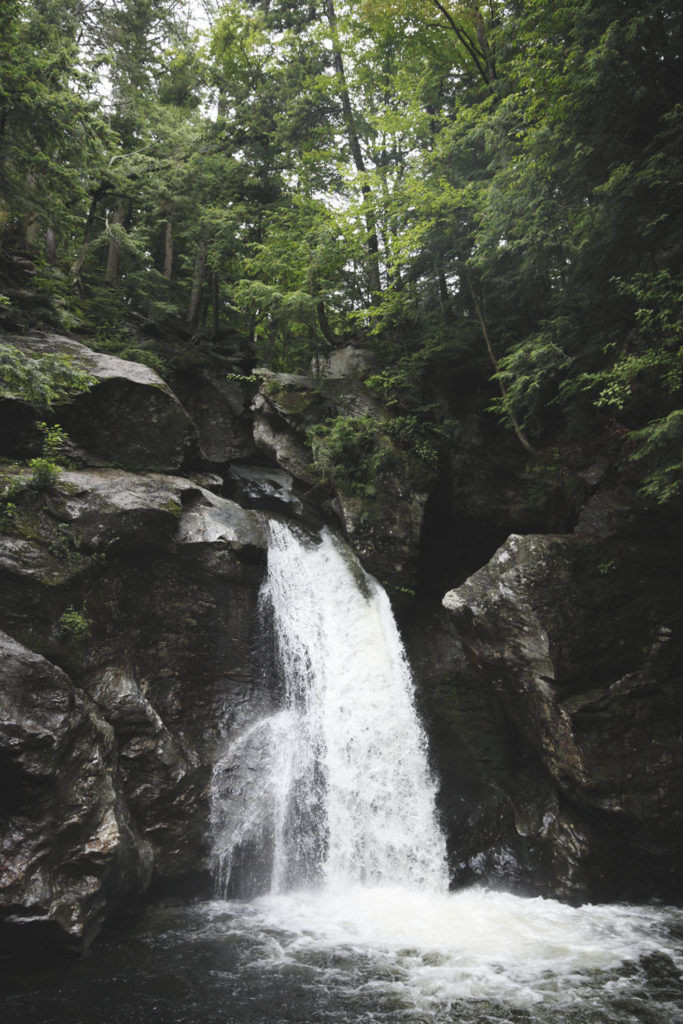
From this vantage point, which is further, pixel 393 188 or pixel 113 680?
pixel 393 188

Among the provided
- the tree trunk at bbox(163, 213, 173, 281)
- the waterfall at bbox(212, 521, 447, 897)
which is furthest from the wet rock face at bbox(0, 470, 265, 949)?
the tree trunk at bbox(163, 213, 173, 281)

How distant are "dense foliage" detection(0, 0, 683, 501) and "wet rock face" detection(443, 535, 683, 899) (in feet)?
6.67

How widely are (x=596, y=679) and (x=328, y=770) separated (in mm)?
4845

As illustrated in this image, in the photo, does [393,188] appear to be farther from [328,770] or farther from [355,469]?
[328,770]

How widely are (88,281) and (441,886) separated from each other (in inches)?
734

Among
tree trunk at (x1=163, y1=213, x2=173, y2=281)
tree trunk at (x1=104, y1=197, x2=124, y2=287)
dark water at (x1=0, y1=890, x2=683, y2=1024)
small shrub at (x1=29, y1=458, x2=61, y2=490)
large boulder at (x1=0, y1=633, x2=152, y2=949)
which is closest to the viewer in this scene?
dark water at (x1=0, y1=890, x2=683, y2=1024)

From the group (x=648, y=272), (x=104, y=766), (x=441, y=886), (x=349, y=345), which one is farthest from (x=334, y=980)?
(x=349, y=345)

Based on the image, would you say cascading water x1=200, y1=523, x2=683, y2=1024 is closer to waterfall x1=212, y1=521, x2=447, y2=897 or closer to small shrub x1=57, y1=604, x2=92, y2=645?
waterfall x1=212, y1=521, x2=447, y2=897

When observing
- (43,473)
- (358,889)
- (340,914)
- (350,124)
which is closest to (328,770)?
(358,889)

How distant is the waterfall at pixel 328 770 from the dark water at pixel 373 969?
704 millimetres

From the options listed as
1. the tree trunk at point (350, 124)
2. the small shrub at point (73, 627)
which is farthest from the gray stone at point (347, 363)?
the small shrub at point (73, 627)

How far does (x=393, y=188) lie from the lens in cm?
1397

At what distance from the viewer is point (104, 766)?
24.6 ft

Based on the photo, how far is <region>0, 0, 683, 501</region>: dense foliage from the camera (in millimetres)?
8250
